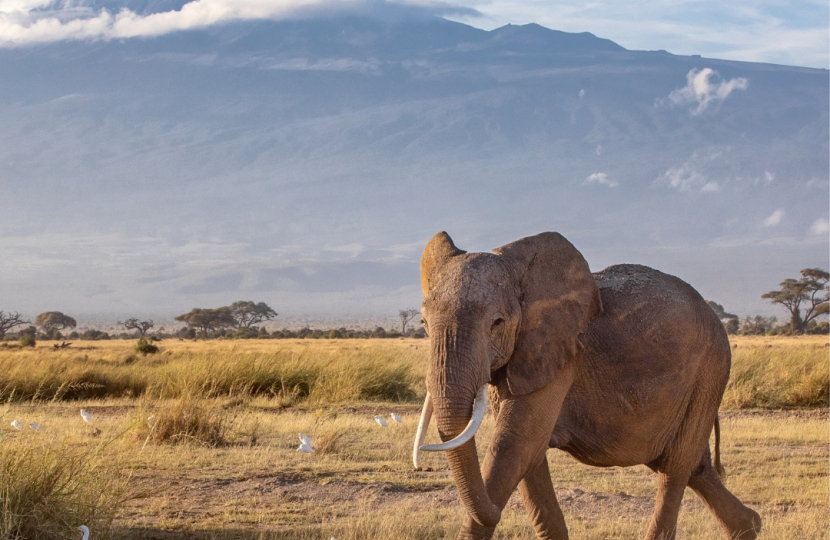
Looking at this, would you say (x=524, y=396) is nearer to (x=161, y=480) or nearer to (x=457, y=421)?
(x=457, y=421)

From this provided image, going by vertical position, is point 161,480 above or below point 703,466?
below

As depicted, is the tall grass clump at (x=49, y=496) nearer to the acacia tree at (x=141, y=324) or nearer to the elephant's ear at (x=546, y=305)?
the elephant's ear at (x=546, y=305)

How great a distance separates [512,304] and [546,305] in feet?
1.11

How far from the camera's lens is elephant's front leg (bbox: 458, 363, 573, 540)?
5.75m

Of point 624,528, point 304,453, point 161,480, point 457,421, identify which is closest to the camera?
point 457,421

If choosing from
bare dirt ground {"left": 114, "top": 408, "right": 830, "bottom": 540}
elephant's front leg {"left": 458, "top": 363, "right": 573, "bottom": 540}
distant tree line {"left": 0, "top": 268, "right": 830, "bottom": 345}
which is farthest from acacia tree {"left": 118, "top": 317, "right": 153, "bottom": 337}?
elephant's front leg {"left": 458, "top": 363, "right": 573, "bottom": 540}

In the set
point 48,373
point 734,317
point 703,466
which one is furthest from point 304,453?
point 734,317

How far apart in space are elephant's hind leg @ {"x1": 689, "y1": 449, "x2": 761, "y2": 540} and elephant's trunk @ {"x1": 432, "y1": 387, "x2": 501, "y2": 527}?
8.19 ft

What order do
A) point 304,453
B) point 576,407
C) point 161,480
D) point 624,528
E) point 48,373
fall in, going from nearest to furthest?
point 576,407
point 624,528
point 161,480
point 304,453
point 48,373

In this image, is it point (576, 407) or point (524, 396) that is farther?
point (576, 407)

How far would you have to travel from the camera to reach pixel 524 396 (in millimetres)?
5840

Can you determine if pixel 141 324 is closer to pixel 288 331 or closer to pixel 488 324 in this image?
pixel 288 331

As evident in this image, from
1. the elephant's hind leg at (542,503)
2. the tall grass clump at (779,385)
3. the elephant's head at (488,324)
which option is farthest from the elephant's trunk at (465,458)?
the tall grass clump at (779,385)

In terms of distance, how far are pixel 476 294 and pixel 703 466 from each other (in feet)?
10.3
